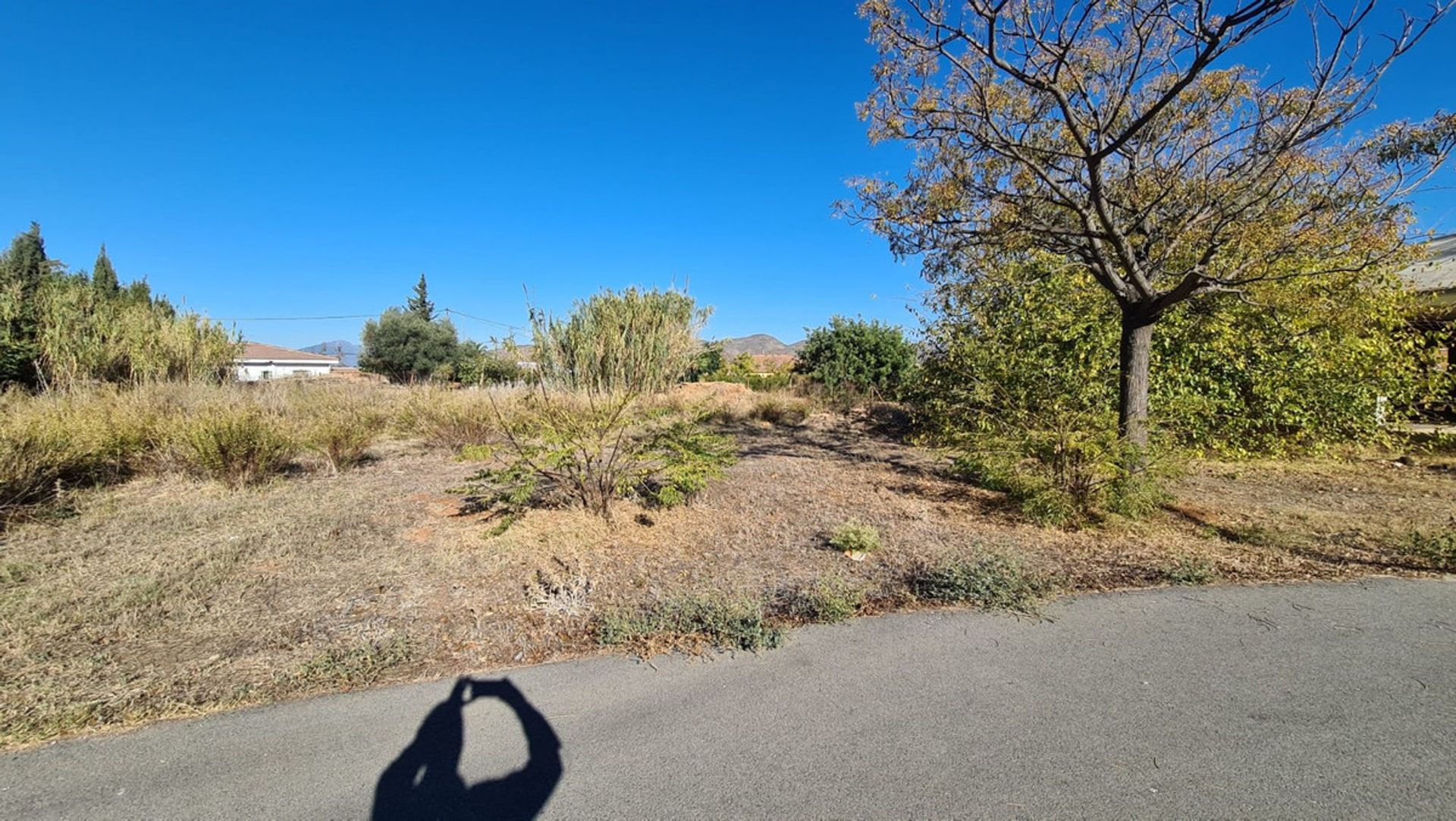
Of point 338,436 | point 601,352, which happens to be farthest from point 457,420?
point 601,352

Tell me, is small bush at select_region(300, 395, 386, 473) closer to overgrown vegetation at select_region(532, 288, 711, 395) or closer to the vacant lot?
Result: the vacant lot

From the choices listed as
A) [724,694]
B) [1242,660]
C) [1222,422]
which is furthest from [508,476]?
[1222,422]

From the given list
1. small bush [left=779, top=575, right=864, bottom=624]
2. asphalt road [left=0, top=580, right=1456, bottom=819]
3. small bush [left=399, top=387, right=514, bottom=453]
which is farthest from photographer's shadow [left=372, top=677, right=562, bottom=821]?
small bush [left=399, top=387, right=514, bottom=453]

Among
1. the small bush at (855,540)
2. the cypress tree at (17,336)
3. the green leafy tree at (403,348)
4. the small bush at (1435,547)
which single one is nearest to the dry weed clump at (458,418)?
the small bush at (855,540)

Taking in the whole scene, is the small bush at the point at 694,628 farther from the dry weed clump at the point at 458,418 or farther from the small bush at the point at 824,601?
the dry weed clump at the point at 458,418

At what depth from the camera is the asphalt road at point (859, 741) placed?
6.58 ft

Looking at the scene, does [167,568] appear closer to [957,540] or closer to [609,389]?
[609,389]

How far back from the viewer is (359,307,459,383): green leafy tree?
1219 inches

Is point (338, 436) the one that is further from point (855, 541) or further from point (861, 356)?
point (861, 356)

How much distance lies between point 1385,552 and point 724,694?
211 inches

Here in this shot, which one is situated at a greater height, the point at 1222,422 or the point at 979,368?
the point at 979,368

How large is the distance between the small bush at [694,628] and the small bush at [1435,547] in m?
4.88

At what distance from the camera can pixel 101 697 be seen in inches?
104

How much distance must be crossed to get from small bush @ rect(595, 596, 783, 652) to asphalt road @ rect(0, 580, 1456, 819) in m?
0.16
